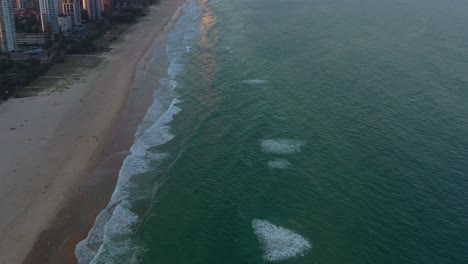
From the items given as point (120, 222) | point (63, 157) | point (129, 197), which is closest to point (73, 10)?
point (63, 157)

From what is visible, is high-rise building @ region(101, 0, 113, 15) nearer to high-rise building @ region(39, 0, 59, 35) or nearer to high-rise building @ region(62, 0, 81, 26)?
high-rise building @ region(62, 0, 81, 26)

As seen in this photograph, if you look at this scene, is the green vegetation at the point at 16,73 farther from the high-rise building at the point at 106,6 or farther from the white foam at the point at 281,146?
the high-rise building at the point at 106,6

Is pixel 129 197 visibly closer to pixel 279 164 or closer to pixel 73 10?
pixel 279 164

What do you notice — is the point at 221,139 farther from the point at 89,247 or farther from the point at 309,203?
the point at 89,247

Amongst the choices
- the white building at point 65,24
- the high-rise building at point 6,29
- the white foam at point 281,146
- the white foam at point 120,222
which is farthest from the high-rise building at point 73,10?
the white foam at point 281,146

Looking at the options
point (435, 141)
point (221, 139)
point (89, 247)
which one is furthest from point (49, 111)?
point (435, 141)

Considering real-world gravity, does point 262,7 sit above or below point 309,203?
above

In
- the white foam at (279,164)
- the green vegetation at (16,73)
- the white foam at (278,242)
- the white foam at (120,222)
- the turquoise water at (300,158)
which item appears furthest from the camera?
the green vegetation at (16,73)
